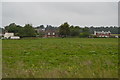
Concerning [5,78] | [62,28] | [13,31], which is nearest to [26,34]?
[62,28]

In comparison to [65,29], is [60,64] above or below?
below

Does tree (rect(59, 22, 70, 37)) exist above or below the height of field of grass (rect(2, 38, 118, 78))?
above

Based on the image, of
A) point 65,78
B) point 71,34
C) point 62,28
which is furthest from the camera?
point 71,34

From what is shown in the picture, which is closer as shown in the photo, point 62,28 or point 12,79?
point 12,79

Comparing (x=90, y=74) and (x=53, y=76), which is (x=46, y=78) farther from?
(x=90, y=74)

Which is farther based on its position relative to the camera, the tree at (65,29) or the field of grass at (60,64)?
the tree at (65,29)

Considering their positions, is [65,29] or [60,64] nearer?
[60,64]

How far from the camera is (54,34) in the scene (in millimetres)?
114125

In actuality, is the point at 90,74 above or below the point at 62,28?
below

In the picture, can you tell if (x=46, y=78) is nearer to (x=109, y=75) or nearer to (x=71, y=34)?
(x=109, y=75)

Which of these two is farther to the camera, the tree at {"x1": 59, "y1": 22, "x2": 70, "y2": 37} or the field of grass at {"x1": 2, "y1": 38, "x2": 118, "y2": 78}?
the tree at {"x1": 59, "y1": 22, "x2": 70, "y2": 37}

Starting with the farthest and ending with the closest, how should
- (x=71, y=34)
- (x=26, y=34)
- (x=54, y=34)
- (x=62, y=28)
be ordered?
(x=54, y=34)
(x=71, y=34)
(x=62, y=28)
(x=26, y=34)

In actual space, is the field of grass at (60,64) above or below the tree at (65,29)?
below

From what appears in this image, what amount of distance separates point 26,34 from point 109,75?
69.5 m
